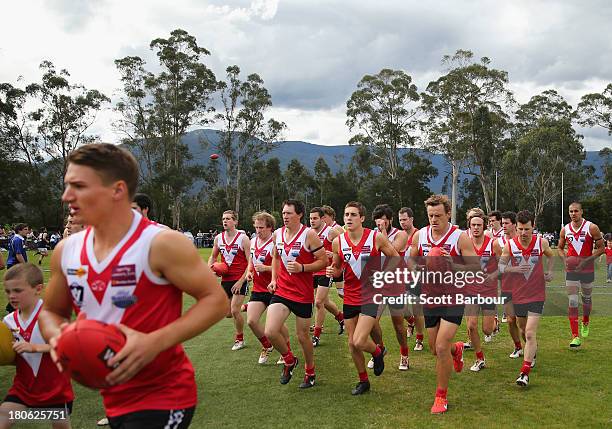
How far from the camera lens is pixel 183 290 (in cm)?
254

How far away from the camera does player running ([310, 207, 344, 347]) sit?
33.6 ft

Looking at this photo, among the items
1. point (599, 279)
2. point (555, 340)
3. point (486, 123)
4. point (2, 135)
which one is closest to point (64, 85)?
point (2, 135)

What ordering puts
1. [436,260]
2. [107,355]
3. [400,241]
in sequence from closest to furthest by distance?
[107,355] < [436,260] < [400,241]

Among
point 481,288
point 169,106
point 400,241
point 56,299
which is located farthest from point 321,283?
point 169,106

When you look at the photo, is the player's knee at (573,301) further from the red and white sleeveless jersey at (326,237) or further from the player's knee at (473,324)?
the red and white sleeveless jersey at (326,237)

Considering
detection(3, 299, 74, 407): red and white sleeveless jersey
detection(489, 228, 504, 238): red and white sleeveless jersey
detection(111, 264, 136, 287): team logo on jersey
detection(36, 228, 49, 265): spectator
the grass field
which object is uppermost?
detection(111, 264, 136, 287): team logo on jersey

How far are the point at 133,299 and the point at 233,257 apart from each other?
7428mm

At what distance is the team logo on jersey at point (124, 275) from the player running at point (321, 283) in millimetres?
7486

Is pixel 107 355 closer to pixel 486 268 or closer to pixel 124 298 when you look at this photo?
pixel 124 298

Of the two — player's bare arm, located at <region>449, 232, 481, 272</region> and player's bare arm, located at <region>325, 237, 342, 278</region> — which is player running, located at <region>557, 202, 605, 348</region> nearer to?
player's bare arm, located at <region>449, 232, 481, 272</region>

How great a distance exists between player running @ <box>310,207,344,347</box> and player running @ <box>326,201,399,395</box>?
8.14ft

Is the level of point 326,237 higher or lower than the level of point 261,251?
higher

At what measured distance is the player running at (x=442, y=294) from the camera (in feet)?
21.0

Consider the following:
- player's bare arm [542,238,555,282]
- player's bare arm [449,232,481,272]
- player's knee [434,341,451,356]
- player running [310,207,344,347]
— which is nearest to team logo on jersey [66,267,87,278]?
player's knee [434,341,451,356]
